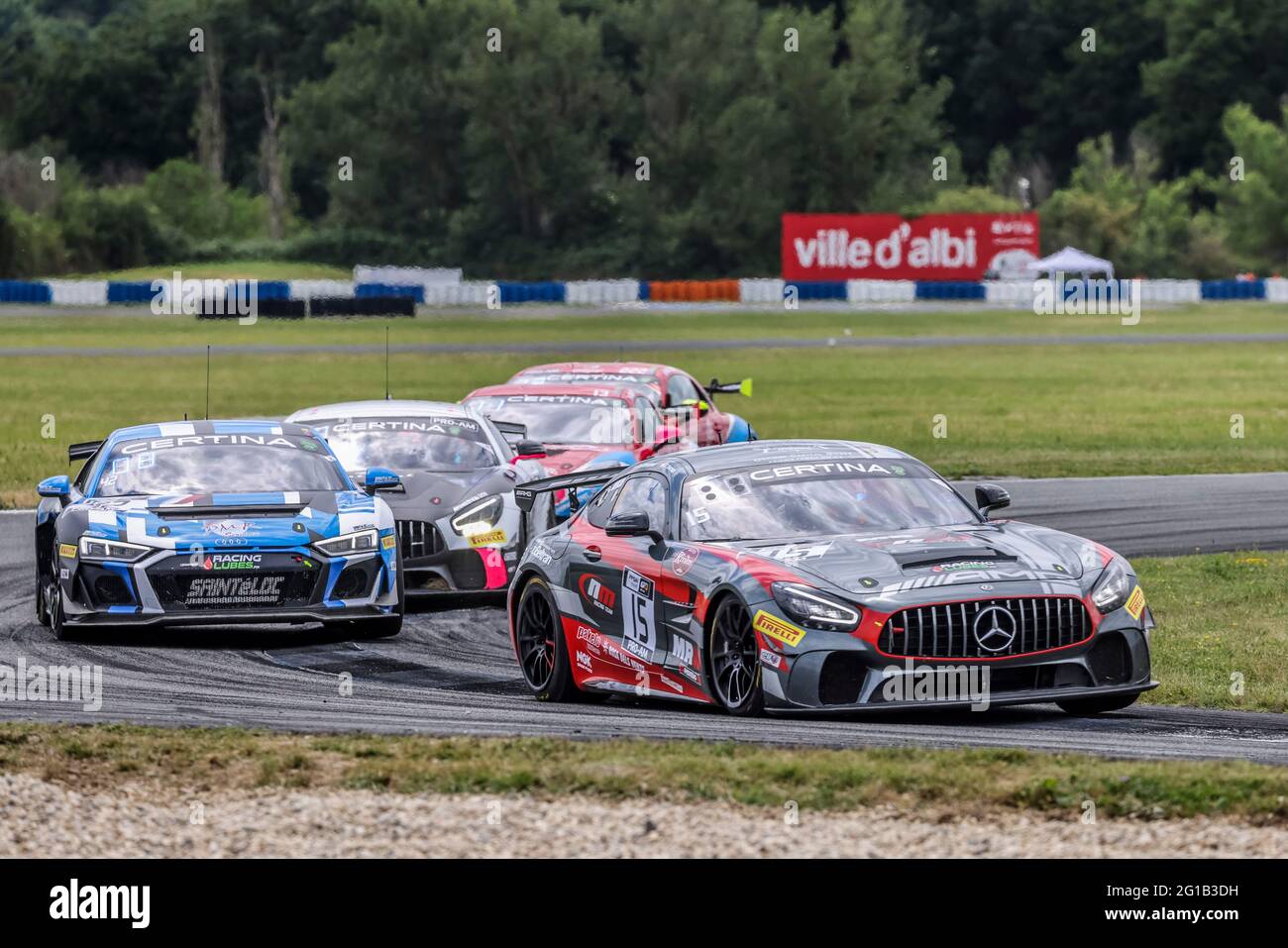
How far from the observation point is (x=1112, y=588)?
10367 millimetres

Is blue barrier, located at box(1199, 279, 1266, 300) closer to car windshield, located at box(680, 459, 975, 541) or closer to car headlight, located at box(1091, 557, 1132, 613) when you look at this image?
car windshield, located at box(680, 459, 975, 541)

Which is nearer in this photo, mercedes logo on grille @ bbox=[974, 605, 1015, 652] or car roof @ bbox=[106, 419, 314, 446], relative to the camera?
mercedes logo on grille @ bbox=[974, 605, 1015, 652]

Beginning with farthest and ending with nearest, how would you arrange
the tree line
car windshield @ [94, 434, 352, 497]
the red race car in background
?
the tree line < the red race car in background < car windshield @ [94, 434, 352, 497]

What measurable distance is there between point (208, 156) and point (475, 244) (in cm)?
1904

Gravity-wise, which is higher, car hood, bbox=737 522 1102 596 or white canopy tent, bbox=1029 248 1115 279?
white canopy tent, bbox=1029 248 1115 279

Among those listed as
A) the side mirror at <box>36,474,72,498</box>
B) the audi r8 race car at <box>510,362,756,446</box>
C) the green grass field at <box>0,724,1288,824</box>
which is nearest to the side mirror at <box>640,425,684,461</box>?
the audi r8 race car at <box>510,362,756,446</box>

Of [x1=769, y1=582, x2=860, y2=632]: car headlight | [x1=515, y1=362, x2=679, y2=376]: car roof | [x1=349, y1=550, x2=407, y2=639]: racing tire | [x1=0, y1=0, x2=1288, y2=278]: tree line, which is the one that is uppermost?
[x1=0, y1=0, x2=1288, y2=278]: tree line

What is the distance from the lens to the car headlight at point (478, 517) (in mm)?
15555

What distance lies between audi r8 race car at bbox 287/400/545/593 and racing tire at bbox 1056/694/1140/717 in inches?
221

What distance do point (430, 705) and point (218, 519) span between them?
3.08 metres

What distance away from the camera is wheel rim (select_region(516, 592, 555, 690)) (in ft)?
39.2

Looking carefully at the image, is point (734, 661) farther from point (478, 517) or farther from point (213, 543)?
point (478, 517)

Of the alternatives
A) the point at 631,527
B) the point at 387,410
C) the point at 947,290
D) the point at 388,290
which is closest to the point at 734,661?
the point at 631,527
